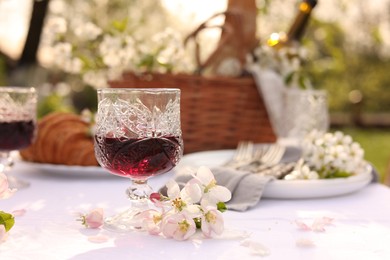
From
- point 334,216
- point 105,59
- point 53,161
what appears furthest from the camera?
point 105,59

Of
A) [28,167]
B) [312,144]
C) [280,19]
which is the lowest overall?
[28,167]

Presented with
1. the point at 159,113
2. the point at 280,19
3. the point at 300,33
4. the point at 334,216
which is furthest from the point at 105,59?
the point at 280,19

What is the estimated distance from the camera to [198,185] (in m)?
1.24

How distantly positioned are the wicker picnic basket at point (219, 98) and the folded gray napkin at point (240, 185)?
74cm

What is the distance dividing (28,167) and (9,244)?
118 cm

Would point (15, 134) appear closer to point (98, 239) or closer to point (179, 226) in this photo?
point (98, 239)

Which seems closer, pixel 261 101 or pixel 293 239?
pixel 293 239

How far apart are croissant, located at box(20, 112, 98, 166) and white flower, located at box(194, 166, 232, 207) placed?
0.93 meters

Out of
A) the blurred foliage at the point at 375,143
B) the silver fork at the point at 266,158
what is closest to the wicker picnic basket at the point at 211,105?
the silver fork at the point at 266,158

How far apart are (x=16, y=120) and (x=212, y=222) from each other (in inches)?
39.0

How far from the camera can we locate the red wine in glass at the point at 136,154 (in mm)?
1381

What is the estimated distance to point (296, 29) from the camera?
2730mm

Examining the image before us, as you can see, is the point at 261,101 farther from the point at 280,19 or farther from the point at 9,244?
the point at 280,19

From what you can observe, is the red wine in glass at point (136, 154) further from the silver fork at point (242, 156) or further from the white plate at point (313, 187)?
the silver fork at point (242, 156)
